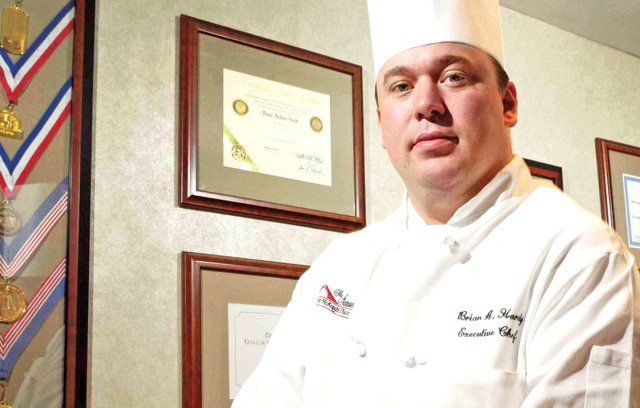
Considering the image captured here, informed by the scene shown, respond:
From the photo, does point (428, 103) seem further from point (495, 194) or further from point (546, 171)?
point (546, 171)

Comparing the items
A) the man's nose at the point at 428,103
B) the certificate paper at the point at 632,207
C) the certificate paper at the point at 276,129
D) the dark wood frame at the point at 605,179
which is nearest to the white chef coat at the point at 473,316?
the man's nose at the point at 428,103

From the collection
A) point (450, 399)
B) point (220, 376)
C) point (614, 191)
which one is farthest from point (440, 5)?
point (614, 191)

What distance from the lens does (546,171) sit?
9.19ft

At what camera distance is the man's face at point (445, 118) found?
1.34 metres

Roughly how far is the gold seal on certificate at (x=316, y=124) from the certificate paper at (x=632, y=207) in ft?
4.16

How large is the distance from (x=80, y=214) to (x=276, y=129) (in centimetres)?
58

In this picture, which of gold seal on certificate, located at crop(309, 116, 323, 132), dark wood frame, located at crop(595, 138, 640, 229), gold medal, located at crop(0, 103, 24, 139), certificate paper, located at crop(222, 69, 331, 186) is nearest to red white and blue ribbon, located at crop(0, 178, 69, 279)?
gold medal, located at crop(0, 103, 24, 139)

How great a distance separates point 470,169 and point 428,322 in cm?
24

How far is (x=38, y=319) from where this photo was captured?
175cm

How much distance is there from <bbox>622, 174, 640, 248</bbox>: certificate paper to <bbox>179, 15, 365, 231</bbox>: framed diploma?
1151 mm

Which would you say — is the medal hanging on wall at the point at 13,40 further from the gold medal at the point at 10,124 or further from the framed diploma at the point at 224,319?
the framed diploma at the point at 224,319

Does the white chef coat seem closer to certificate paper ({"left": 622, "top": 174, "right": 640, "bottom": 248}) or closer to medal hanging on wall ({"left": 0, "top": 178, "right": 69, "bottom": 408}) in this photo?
medal hanging on wall ({"left": 0, "top": 178, "right": 69, "bottom": 408})

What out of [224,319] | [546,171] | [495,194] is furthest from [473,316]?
[546,171]

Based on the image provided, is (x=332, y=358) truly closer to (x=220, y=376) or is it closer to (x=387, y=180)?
(x=220, y=376)
